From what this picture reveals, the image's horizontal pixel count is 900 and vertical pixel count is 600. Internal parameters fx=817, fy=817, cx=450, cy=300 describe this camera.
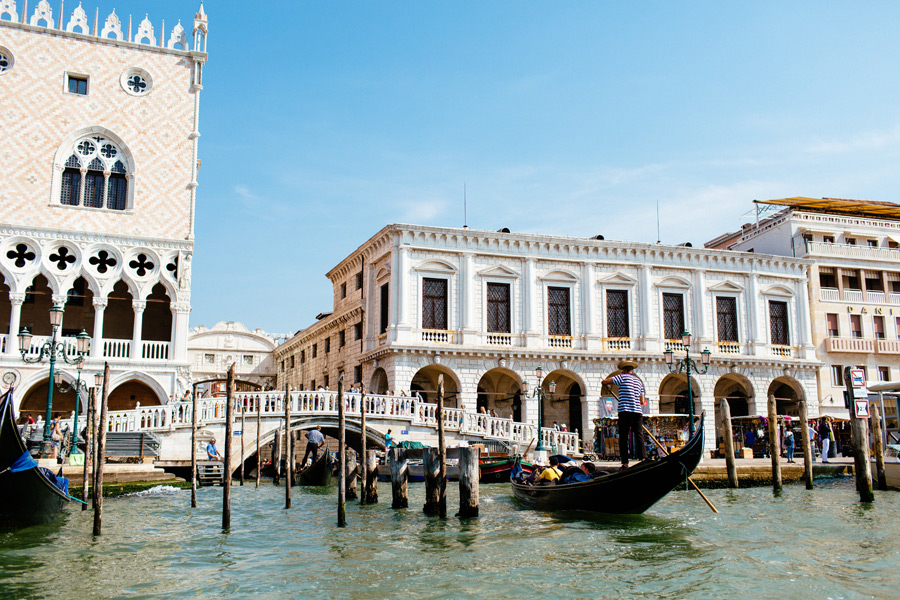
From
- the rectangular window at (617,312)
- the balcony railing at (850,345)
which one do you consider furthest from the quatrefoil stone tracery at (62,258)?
the balcony railing at (850,345)

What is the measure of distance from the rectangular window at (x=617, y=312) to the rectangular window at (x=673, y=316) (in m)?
1.46

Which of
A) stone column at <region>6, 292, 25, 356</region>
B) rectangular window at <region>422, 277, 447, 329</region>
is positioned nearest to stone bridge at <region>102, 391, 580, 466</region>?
rectangular window at <region>422, 277, 447, 329</region>

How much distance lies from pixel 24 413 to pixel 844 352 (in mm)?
27219

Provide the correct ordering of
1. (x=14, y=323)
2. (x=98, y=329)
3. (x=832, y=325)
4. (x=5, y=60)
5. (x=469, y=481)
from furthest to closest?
(x=832, y=325), (x=5, y=60), (x=98, y=329), (x=14, y=323), (x=469, y=481)

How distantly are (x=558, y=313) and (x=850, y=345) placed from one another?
11382 millimetres

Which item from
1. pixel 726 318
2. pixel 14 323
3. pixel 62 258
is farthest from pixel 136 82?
pixel 726 318

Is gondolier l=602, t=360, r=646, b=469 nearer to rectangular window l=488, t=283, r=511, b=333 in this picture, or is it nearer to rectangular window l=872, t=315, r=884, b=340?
rectangular window l=488, t=283, r=511, b=333

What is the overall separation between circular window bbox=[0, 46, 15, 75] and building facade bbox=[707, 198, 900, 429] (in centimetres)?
2672

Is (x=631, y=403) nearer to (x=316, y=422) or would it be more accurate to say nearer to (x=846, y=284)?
(x=316, y=422)

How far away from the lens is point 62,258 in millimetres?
22344

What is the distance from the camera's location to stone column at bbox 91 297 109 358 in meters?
22.0

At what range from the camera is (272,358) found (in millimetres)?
43125

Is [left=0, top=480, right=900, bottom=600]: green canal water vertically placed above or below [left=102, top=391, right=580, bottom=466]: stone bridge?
below

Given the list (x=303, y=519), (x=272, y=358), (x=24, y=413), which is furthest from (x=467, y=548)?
(x=272, y=358)
